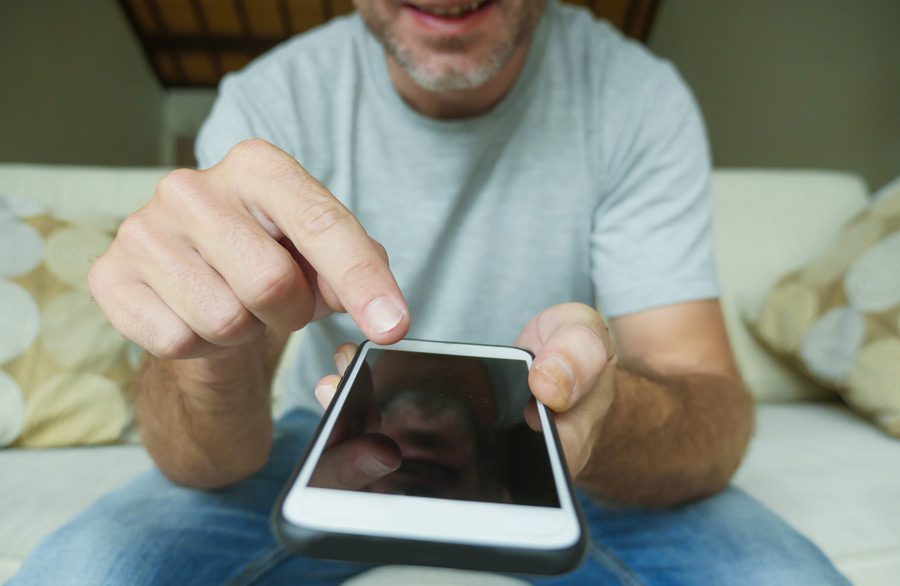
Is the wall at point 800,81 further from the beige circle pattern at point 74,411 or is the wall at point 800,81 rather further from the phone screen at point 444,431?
the beige circle pattern at point 74,411

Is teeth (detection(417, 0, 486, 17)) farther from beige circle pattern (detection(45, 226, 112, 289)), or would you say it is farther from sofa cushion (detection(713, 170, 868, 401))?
sofa cushion (detection(713, 170, 868, 401))

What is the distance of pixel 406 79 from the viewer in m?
0.71

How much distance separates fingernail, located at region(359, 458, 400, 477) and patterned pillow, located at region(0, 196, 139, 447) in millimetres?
704

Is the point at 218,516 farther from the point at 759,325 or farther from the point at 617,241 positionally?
the point at 759,325

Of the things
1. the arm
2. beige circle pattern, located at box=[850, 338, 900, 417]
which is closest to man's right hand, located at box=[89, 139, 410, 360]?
the arm

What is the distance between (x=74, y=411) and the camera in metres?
0.81

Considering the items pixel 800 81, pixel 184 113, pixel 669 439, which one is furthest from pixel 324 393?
pixel 184 113

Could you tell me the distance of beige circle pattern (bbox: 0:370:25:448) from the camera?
2.54 feet

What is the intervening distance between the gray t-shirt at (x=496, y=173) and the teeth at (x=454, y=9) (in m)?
0.11

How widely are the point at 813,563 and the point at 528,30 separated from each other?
609 mm

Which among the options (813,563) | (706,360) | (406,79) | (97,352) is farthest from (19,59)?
(813,563)

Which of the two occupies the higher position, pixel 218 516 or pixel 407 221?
pixel 407 221

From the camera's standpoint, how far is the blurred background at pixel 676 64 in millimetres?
1535

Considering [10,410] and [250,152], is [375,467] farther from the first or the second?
[10,410]
